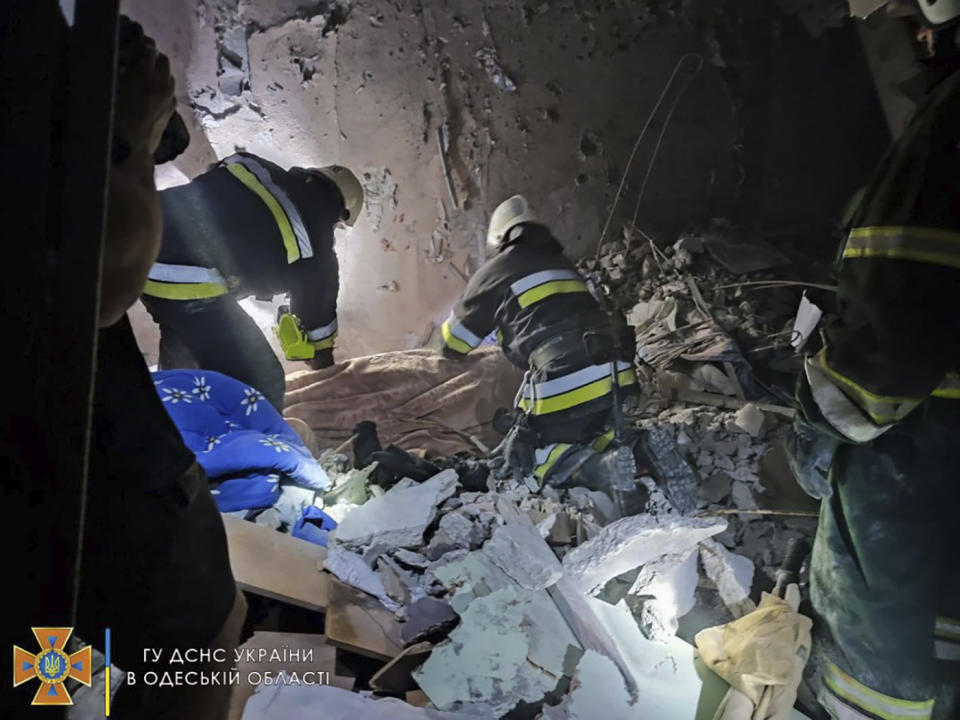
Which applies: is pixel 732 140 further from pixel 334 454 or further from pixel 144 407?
pixel 144 407

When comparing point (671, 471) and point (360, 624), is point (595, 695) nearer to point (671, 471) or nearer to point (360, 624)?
point (360, 624)

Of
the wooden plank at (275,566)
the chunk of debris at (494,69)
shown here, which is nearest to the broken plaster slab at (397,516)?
the wooden plank at (275,566)

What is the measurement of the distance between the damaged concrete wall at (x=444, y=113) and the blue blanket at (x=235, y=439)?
0.43 meters

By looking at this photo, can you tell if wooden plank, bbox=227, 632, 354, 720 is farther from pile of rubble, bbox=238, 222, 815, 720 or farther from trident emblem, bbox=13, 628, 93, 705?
trident emblem, bbox=13, 628, 93, 705

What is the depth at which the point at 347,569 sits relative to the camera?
1.34 m

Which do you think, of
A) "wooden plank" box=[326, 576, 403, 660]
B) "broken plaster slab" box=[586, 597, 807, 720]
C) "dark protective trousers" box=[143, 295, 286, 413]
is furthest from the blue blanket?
"broken plaster slab" box=[586, 597, 807, 720]

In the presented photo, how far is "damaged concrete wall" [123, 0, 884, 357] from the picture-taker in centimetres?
202

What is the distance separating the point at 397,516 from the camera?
5.12 ft

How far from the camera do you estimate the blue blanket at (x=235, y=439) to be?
1317 mm

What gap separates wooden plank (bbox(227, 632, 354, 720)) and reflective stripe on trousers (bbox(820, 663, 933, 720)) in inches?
38.1

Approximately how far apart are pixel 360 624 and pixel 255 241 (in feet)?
3.05

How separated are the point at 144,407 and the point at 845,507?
1.19 metres

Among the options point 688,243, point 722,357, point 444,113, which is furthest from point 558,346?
point 688,243

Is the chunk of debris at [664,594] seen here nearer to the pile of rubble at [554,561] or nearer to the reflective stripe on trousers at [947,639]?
the pile of rubble at [554,561]
